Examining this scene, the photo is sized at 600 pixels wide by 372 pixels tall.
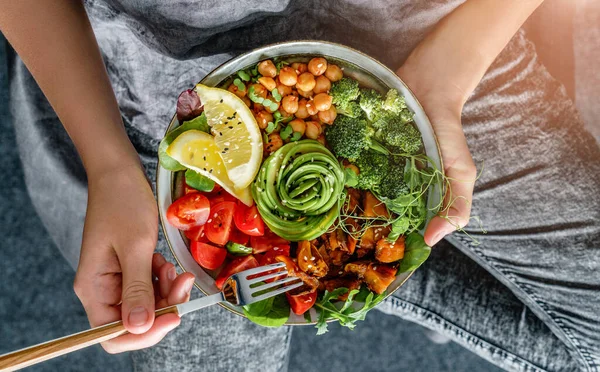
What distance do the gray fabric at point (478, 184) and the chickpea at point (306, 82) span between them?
0.55ft

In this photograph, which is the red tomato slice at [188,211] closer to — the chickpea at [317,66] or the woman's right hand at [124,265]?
the woman's right hand at [124,265]

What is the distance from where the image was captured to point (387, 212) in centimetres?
119

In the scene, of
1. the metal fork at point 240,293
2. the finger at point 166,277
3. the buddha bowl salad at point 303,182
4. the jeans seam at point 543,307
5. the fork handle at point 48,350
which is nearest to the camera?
the fork handle at point 48,350

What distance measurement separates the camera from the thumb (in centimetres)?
90

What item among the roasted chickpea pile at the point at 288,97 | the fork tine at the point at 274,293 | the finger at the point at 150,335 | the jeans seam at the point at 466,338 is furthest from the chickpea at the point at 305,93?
the jeans seam at the point at 466,338

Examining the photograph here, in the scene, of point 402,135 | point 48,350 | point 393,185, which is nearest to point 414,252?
point 393,185

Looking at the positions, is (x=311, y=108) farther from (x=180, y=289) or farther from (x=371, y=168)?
(x=180, y=289)

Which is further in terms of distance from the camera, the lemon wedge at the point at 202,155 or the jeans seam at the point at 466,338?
the jeans seam at the point at 466,338

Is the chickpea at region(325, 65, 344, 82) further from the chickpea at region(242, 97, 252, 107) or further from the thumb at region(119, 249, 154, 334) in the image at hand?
the thumb at region(119, 249, 154, 334)

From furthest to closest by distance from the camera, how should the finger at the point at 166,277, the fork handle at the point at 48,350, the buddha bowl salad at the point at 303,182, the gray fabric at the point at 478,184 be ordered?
1. the gray fabric at the point at 478,184
2. the buddha bowl salad at the point at 303,182
3. the finger at the point at 166,277
4. the fork handle at the point at 48,350

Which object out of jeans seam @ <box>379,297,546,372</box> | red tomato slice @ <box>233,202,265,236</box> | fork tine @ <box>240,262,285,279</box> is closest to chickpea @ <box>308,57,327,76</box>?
red tomato slice @ <box>233,202,265,236</box>

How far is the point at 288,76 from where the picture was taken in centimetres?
115

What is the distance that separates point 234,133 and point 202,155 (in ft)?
0.27

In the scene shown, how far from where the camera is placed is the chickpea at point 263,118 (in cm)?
116
